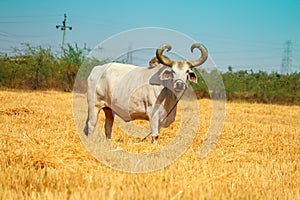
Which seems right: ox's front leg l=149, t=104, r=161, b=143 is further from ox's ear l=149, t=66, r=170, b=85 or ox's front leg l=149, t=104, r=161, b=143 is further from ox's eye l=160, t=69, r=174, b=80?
ox's eye l=160, t=69, r=174, b=80

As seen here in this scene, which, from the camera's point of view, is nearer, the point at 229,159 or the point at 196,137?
the point at 229,159

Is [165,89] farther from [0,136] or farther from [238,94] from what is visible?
[238,94]

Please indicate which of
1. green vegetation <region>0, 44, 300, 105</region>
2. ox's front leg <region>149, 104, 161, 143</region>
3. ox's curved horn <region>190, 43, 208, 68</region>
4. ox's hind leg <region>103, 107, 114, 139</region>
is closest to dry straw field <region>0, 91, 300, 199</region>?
ox's front leg <region>149, 104, 161, 143</region>

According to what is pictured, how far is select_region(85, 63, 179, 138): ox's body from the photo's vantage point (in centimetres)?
859

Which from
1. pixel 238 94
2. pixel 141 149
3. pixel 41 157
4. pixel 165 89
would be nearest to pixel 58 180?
pixel 41 157

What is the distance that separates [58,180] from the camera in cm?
441

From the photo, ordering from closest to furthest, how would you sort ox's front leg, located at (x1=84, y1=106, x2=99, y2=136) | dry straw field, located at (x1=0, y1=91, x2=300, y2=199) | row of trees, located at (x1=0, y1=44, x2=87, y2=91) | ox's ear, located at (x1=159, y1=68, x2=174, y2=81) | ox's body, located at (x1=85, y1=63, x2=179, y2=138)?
dry straw field, located at (x1=0, y1=91, x2=300, y2=199)
ox's ear, located at (x1=159, y1=68, x2=174, y2=81)
ox's body, located at (x1=85, y1=63, x2=179, y2=138)
ox's front leg, located at (x1=84, y1=106, x2=99, y2=136)
row of trees, located at (x1=0, y1=44, x2=87, y2=91)

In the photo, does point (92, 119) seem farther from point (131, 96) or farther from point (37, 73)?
point (37, 73)

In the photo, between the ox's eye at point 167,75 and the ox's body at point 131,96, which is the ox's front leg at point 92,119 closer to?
the ox's body at point 131,96

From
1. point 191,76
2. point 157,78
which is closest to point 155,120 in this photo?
point 157,78

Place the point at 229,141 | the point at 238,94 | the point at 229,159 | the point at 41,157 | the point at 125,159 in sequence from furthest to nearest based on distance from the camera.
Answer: the point at 238,94
the point at 229,141
the point at 229,159
the point at 125,159
the point at 41,157

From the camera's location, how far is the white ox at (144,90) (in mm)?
8406

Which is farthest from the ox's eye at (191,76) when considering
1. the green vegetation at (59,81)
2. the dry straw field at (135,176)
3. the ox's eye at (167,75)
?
the green vegetation at (59,81)

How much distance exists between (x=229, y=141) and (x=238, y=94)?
2650cm
